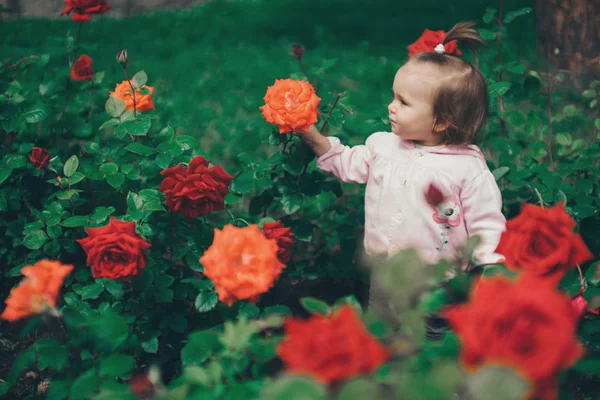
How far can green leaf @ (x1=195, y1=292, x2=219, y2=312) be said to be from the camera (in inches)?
58.4

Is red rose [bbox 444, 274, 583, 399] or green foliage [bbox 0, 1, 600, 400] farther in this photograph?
green foliage [bbox 0, 1, 600, 400]

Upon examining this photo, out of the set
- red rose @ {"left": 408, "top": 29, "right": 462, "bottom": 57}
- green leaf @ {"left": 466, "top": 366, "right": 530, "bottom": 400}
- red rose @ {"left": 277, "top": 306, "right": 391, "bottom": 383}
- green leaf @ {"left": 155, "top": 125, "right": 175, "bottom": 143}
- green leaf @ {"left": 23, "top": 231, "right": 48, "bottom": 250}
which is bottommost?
green leaf @ {"left": 23, "top": 231, "right": 48, "bottom": 250}

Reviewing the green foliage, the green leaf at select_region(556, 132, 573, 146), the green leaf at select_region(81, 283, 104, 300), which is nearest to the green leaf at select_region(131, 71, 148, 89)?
the green foliage

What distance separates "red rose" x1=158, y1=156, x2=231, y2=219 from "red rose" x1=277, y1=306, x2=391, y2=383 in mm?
766

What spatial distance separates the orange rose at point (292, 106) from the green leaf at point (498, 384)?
3.39ft

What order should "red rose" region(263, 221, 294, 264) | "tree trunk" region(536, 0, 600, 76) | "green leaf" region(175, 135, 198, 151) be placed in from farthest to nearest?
"tree trunk" region(536, 0, 600, 76)
"green leaf" region(175, 135, 198, 151)
"red rose" region(263, 221, 294, 264)

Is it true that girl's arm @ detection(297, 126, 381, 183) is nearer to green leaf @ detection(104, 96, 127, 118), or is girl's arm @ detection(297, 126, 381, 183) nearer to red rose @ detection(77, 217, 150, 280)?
green leaf @ detection(104, 96, 127, 118)

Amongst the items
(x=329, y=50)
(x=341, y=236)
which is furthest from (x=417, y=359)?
(x=329, y=50)

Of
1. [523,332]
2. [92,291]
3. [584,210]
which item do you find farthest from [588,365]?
[92,291]

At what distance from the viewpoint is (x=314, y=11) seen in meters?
6.44

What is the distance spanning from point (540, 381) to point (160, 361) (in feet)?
4.11

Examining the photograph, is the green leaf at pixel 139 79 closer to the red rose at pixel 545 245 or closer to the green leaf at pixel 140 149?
the green leaf at pixel 140 149

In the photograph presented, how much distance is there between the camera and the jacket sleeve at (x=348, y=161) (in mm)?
1826

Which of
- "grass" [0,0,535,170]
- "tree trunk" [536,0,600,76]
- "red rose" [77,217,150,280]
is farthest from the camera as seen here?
"grass" [0,0,535,170]
